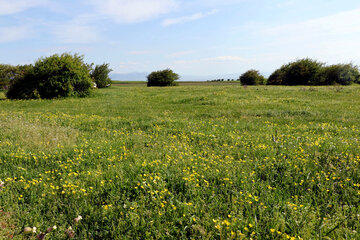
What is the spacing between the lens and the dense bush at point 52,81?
20.7 meters

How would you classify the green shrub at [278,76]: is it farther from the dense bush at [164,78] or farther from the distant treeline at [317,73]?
the dense bush at [164,78]

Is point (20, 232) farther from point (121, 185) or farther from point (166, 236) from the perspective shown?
point (166, 236)

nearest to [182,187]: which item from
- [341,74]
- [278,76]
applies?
[341,74]

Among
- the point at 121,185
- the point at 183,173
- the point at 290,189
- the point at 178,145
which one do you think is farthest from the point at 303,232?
the point at 178,145

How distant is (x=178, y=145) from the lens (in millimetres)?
6309

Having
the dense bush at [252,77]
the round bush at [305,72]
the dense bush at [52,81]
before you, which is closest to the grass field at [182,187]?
the dense bush at [52,81]

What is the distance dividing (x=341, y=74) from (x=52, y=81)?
155ft

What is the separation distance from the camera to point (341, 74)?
A: 41969 millimetres

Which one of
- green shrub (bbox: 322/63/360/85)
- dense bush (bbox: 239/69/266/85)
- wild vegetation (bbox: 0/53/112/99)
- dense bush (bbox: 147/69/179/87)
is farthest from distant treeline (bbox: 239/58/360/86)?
wild vegetation (bbox: 0/53/112/99)

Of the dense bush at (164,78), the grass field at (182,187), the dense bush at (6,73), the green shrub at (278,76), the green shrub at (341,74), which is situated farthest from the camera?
the dense bush at (164,78)

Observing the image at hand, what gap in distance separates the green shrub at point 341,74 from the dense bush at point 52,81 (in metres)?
42.8

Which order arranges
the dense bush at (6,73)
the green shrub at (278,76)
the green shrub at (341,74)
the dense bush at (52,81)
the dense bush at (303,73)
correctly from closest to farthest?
the dense bush at (52,81) → the dense bush at (6,73) → the green shrub at (341,74) → the dense bush at (303,73) → the green shrub at (278,76)

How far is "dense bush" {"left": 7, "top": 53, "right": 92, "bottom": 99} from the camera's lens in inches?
814

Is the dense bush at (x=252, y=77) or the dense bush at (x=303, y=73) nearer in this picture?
the dense bush at (x=303, y=73)
